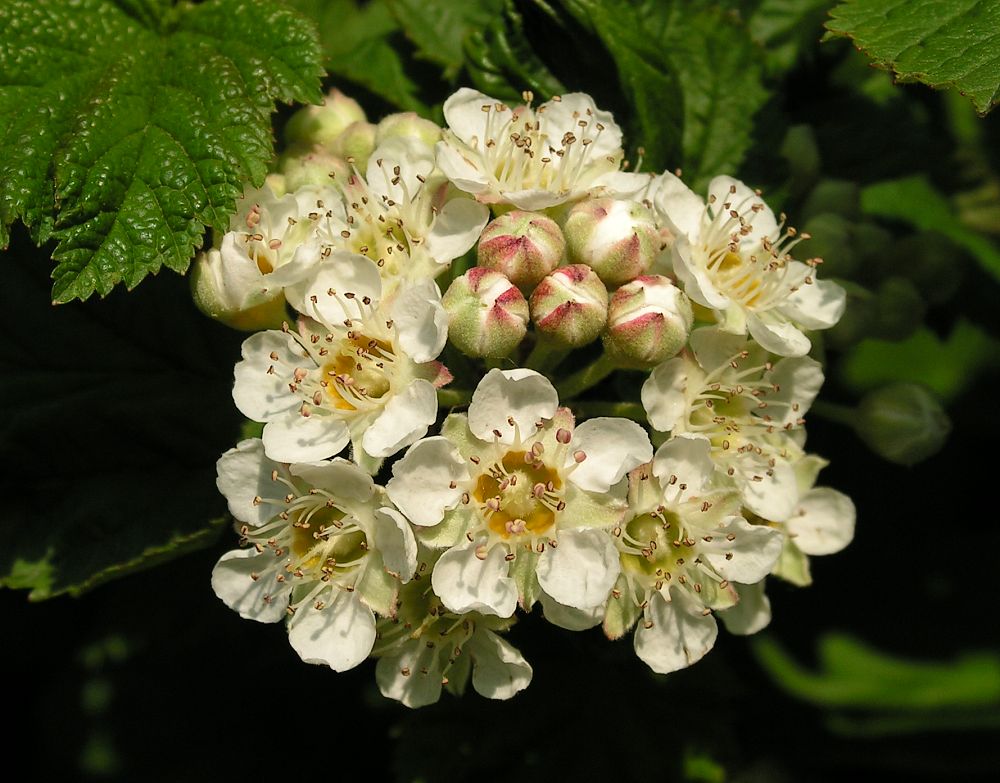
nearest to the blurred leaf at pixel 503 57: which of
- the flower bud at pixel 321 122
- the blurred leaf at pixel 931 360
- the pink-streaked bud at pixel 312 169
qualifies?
the flower bud at pixel 321 122

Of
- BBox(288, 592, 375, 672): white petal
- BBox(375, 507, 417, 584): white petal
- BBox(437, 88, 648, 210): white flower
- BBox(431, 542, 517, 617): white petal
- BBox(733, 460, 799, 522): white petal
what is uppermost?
BBox(437, 88, 648, 210): white flower

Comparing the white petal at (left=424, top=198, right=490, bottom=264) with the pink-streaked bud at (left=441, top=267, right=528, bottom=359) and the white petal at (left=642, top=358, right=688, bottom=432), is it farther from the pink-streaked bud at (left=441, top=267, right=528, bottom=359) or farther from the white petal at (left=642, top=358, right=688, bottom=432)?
the white petal at (left=642, top=358, right=688, bottom=432)

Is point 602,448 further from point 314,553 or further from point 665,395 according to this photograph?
point 314,553

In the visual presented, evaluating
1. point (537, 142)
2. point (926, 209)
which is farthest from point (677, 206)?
point (926, 209)

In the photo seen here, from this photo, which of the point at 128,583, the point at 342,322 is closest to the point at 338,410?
the point at 342,322

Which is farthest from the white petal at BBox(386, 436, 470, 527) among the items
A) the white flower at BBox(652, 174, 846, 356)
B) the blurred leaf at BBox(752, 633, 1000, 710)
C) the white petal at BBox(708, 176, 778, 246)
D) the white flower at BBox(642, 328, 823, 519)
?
the blurred leaf at BBox(752, 633, 1000, 710)

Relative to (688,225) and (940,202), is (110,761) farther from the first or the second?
(940,202)

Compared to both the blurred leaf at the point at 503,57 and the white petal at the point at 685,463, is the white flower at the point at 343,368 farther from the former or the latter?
the blurred leaf at the point at 503,57
